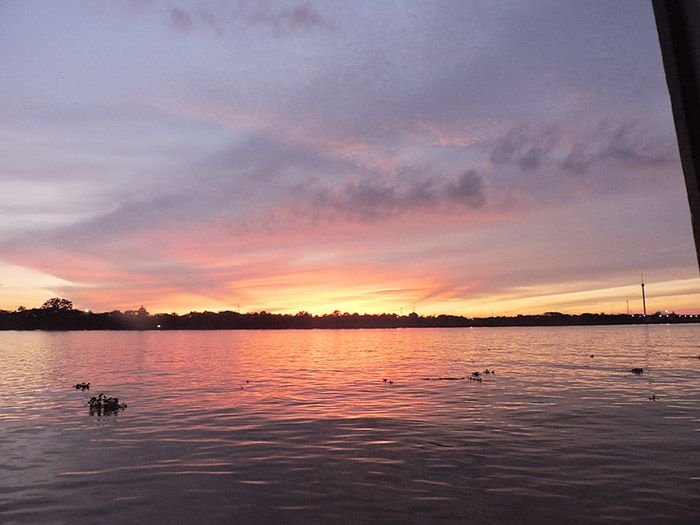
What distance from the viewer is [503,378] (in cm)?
4334

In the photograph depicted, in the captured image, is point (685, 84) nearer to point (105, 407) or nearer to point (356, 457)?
point (356, 457)

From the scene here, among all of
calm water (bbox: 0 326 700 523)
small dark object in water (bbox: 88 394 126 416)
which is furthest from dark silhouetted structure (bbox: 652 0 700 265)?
small dark object in water (bbox: 88 394 126 416)

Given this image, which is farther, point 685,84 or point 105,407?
point 105,407

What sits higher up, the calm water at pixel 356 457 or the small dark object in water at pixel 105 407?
the small dark object in water at pixel 105 407

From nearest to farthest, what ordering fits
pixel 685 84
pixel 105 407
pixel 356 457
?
pixel 685 84, pixel 356 457, pixel 105 407

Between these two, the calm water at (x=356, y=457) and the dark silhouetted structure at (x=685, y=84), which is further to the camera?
the calm water at (x=356, y=457)

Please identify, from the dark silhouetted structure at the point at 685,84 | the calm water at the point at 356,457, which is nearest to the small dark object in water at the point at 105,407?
the calm water at the point at 356,457

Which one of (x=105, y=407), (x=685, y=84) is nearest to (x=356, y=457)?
(x=685, y=84)

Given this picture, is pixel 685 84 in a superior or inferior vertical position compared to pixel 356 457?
superior

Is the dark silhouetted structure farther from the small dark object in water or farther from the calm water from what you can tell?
the small dark object in water

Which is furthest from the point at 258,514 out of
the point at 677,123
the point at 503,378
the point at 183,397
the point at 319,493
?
the point at 503,378

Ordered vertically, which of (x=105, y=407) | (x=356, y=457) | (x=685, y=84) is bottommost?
(x=356, y=457)

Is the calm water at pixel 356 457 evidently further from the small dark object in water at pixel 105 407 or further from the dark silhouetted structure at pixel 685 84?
the dark silhouetted structure at pixel 685 84

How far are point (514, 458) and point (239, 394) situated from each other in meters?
23.5
